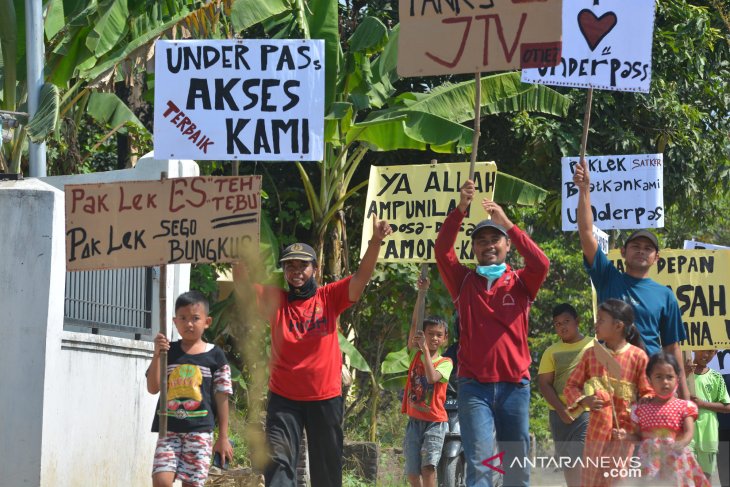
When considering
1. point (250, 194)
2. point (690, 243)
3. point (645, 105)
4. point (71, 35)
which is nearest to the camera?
point (250, 194)

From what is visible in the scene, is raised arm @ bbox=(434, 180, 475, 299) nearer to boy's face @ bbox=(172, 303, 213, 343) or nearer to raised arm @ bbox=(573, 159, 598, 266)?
raised arm @ bbox=(573, 159, 598, 266)

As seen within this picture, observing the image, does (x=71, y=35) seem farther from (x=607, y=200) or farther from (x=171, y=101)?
(x=607, y=200)

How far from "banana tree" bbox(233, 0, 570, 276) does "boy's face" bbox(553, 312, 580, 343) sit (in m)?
4.16

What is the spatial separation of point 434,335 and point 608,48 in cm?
268

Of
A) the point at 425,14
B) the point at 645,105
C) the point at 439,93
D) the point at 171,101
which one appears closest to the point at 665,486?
the point at 425,14

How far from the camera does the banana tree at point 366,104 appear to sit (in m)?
13.3

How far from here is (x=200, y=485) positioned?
724cm

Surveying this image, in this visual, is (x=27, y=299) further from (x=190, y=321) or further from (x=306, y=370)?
(x=306, y=370)

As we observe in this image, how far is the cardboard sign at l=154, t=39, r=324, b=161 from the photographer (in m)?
8.59

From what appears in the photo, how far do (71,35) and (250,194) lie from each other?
567cm

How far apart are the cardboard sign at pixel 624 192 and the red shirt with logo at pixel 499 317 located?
4.06 metres

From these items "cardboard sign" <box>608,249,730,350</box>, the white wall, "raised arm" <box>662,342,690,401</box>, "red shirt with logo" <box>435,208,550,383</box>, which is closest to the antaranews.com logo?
"red shirt with logo" <box>435,208,550,383</box>

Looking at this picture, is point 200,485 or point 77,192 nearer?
point 200,485

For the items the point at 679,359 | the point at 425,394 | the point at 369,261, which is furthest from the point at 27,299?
the point at 679,359
